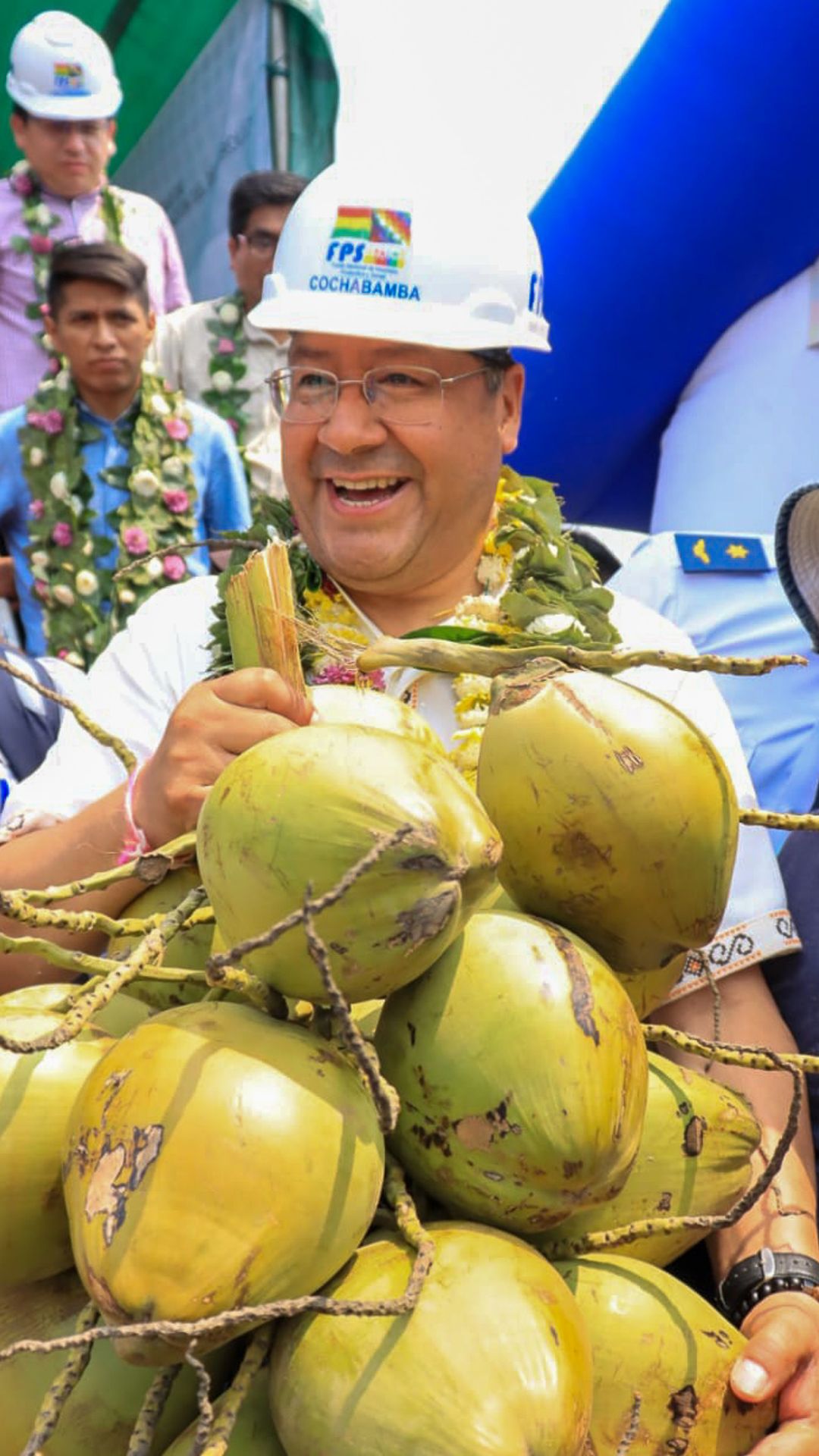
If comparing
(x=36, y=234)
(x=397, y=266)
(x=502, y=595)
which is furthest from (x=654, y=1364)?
(x=36, y=234)

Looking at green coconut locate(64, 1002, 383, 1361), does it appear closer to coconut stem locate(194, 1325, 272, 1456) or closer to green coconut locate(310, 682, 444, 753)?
coconut stem locate(194, 1325, 272, 1456)

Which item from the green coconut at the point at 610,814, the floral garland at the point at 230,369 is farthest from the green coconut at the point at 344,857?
the floral garland at the point at 230,369

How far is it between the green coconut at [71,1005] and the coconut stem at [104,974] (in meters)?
0.03

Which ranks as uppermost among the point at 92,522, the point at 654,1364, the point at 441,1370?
the point at 92,522

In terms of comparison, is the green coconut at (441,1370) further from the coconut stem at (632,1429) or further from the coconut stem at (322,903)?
the coconut stem at (322,903)

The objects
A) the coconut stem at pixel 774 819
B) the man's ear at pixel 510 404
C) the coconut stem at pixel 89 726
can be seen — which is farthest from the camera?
the man's ear at pixel 510 404

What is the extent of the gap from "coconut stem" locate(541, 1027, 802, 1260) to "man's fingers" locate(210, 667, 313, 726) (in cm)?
40

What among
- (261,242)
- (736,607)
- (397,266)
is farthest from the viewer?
(261,242)

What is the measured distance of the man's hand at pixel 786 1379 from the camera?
1173 mm

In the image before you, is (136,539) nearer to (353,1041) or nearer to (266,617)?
(266,617)

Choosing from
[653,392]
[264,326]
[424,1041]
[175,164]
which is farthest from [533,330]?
[175,164]

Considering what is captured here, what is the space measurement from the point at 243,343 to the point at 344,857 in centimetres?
462

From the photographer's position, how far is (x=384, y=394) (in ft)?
7.12

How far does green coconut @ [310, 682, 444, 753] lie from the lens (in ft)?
4.20
